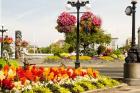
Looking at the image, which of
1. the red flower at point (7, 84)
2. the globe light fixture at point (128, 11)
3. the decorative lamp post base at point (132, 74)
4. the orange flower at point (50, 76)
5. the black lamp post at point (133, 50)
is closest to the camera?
the red flower at point (7, 84)

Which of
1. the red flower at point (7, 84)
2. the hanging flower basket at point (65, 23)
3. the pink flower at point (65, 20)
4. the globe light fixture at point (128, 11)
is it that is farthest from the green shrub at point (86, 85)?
the hanging flower basket at point (65, 23)

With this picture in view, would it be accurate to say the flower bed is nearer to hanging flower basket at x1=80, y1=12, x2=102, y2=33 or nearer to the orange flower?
the orange flower

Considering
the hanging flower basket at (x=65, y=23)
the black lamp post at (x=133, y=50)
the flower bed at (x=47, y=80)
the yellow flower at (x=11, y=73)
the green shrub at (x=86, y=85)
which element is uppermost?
the hanging flower basket at (x=65, y=23)

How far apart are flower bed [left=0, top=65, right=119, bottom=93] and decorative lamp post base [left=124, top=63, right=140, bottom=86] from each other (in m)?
2.30

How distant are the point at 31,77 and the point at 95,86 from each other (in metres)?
4.07

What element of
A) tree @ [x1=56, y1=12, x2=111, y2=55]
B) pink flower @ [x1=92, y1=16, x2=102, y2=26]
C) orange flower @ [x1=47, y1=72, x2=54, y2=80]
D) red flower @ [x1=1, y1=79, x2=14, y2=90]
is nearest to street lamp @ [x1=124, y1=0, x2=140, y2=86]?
orange flower @ [x1=47, y1=72, x2=54, y2=80]

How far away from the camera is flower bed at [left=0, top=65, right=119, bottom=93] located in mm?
13656

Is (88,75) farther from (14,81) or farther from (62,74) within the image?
(14,81)

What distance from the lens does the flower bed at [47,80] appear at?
538 inches

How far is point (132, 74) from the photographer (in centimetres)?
2247

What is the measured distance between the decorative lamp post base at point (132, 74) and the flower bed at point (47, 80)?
2.30m

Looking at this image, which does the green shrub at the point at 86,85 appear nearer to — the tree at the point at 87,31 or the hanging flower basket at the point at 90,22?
the tree at the point at 87,31

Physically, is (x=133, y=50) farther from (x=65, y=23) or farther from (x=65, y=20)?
(x=65, y=23)

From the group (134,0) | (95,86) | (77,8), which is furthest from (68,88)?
(77,8)
